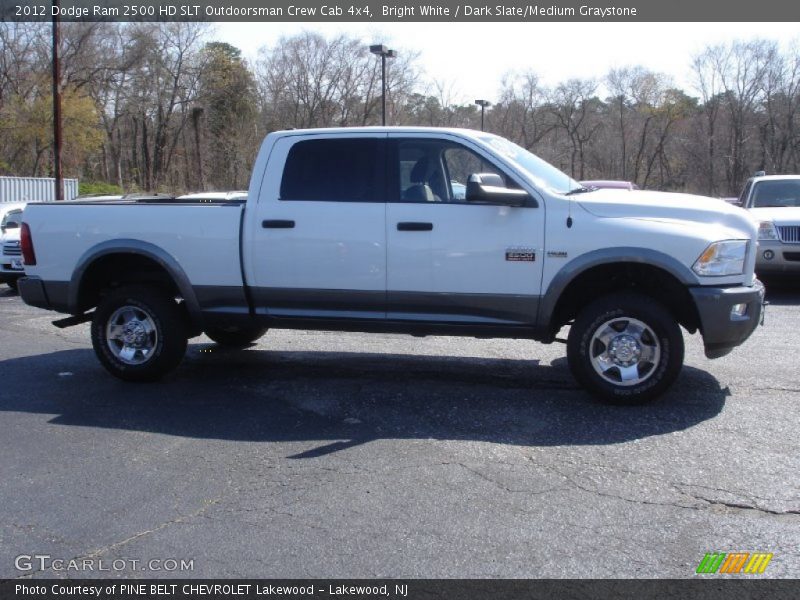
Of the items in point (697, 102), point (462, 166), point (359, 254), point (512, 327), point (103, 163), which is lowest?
point (512, 327)

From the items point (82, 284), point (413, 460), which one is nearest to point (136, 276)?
point (82, 284)

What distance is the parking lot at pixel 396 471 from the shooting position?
3795 mm

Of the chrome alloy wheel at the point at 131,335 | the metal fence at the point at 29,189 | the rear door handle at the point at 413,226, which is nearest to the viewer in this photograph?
the rear door handle at the point at 413,226

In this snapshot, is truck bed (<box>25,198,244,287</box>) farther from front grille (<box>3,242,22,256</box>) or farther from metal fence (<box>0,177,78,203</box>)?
metal fence (<box>0,177,78,203</box>)

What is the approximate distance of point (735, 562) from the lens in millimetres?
3666

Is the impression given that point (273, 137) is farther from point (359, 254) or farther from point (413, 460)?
point (413, 460)

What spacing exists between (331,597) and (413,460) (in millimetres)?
1629

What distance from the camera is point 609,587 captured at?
345cm

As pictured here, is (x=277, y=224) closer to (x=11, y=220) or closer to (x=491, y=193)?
(x=491, y=193)

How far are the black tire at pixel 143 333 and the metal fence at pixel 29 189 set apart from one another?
943 inches

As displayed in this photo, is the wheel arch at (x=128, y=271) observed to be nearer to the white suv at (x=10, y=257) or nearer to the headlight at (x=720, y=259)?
the headlight at (x=720, y=259)

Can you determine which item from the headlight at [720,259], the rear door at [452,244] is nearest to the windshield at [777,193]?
the headlight at [720,259]

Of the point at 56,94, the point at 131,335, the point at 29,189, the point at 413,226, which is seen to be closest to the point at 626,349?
the point at 413,226

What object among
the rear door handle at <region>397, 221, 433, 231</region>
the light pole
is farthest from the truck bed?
the light pole
